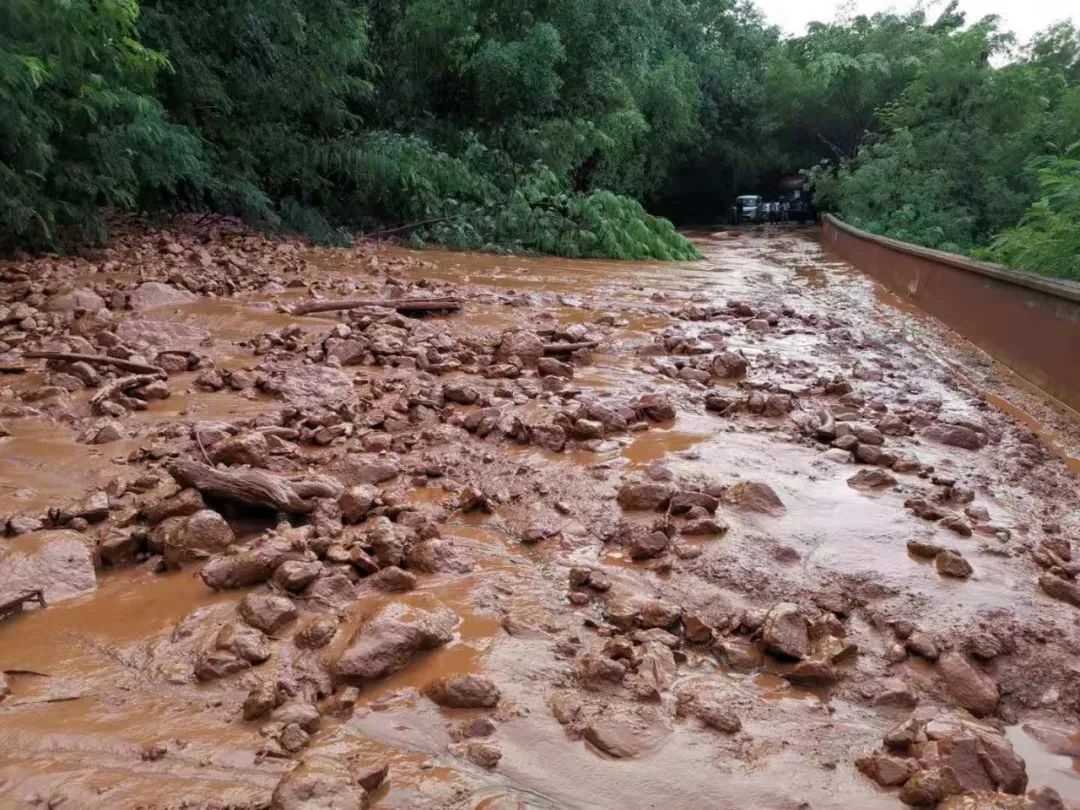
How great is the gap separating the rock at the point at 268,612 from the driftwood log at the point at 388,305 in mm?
4678

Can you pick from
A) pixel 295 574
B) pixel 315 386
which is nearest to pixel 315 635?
pixel 295 574

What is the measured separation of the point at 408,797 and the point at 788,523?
196 centimetres

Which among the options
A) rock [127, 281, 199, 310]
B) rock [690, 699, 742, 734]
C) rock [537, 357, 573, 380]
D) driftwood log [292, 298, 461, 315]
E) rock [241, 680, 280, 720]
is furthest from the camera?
driftwood log [292, 298, 461, 315]

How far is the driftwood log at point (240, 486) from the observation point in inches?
112

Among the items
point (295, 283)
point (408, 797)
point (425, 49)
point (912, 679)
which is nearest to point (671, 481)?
point (912, 679)

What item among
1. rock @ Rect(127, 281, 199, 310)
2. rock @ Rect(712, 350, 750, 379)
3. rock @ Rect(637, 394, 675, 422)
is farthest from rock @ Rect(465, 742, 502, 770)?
rock @ Rect(127, 281, 199, 310)

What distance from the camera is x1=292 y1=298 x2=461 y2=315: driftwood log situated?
6.79 m

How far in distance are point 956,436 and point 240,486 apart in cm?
368

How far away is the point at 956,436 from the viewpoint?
174 inches

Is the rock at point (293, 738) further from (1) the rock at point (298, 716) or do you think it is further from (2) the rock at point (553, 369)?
(2) the rock at point (553, 369)

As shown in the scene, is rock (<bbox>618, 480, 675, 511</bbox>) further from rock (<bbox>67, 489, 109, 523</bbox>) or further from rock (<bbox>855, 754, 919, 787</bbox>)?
rock (<bbox>67, 489, 109, 523</bbox>)

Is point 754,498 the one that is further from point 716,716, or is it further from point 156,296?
point 156,296

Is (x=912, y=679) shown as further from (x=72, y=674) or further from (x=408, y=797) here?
(x=72, y=674)

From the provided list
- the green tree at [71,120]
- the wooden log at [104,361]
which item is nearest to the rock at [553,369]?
the wooden log at [104,361]
